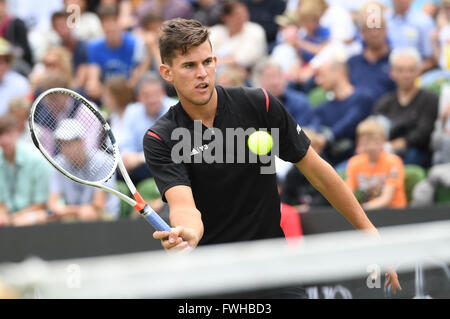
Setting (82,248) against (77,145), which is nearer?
(77,145)

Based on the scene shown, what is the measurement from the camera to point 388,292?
4.76 metres

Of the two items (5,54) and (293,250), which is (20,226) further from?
(293,250)

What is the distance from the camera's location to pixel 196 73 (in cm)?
379

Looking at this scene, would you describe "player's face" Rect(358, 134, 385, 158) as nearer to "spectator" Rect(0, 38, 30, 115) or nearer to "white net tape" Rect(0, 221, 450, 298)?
"white net tape" Rect(0, 221, 450, 298)

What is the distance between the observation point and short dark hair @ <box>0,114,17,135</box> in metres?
7.60

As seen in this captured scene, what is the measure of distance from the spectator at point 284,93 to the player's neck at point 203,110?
4.03 meters

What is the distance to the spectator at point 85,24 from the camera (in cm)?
976

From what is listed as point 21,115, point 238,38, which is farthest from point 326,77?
point 21,115

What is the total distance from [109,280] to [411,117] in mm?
5286

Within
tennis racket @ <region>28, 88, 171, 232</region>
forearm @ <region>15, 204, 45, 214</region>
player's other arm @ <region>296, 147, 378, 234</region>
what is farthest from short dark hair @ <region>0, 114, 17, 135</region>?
player's other arm @ <region>296, 147, 378, 234</region>

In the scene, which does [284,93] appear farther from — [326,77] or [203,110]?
[203,110]

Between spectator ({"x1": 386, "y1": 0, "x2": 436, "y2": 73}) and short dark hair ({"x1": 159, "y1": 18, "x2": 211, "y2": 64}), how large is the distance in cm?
495

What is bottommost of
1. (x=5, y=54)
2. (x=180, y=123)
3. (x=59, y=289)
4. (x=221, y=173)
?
(x=59, y=289)
